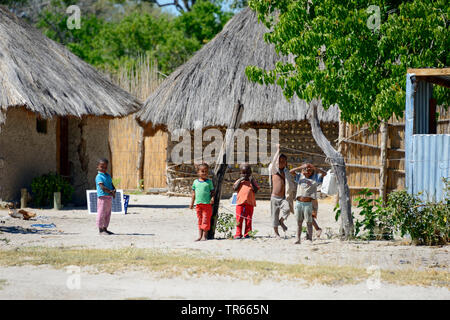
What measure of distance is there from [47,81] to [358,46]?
8200 millimetres

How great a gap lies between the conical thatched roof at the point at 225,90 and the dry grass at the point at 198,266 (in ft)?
32.3

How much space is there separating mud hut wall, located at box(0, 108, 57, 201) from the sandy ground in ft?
3.34

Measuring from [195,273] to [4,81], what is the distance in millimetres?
8911

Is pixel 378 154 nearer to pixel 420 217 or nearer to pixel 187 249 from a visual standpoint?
pixel 420 217

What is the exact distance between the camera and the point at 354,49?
991 cm

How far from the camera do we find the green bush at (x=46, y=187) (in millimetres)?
15492

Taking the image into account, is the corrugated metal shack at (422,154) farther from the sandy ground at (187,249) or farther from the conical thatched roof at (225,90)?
the conical thatched roof at (225,90)

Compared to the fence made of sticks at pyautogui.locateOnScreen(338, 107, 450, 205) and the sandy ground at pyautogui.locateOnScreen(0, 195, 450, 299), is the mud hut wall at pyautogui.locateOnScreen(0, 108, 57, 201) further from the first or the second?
the fence made of sticks at pyautogui.locateOnScreen(338, 107, 450, 205)

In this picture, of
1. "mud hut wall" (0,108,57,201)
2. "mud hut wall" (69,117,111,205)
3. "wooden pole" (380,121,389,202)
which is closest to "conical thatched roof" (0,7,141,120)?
"mud hut wall" (0,108,57,201)

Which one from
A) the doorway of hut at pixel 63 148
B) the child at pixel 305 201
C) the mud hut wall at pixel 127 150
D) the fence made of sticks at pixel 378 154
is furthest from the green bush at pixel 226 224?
the mud hut wall at pixel 127 150

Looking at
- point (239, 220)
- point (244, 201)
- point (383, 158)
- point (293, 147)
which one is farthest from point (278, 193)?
point (293, 147)

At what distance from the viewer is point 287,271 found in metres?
7.17
